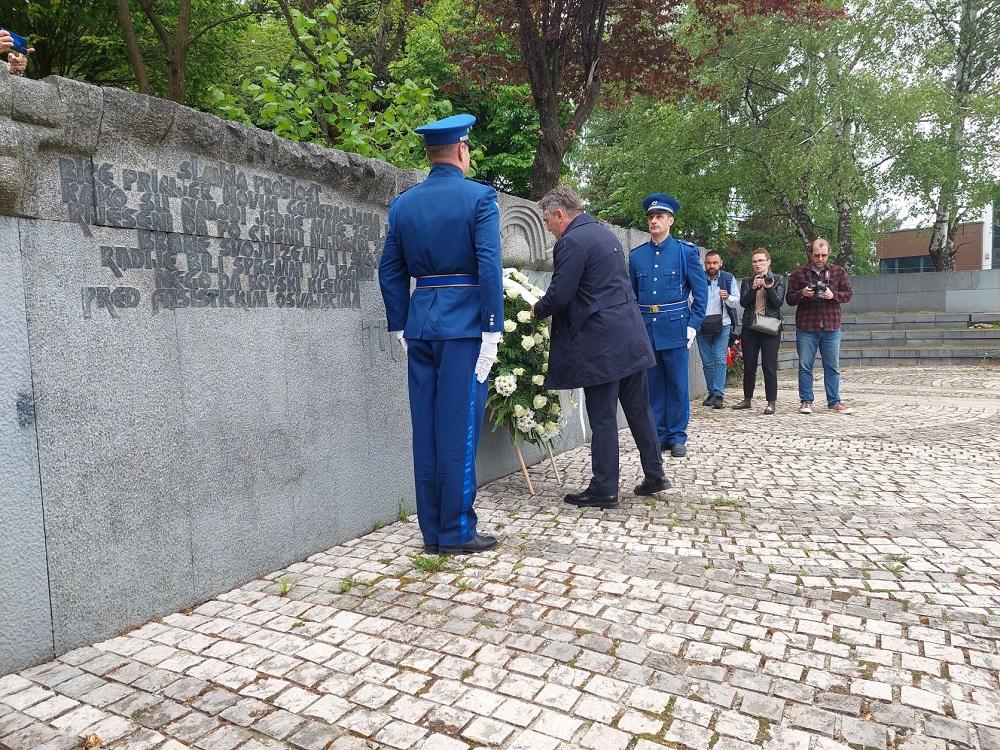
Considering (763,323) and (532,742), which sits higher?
(763,323)

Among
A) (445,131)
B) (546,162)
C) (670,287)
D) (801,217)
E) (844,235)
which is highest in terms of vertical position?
(801,217)

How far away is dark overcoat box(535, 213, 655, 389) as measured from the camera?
4.68m

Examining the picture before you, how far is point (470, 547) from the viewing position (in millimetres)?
3895

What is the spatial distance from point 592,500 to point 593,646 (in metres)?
2.04

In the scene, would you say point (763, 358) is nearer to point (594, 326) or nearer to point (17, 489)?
point (594, 326)

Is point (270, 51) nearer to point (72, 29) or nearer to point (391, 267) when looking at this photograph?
point (72, 29)

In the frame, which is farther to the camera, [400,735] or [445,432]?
[445,432]

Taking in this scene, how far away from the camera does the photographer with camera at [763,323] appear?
891 centimetres

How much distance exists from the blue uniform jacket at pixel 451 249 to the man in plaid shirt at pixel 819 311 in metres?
5.87

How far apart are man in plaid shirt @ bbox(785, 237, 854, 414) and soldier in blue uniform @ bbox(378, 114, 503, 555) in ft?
19.3

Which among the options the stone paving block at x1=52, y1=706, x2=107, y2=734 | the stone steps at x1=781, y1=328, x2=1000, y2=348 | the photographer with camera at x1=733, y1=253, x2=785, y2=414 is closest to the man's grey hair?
the stone paving block at x1=52, y1=706, x2=107, y2=734

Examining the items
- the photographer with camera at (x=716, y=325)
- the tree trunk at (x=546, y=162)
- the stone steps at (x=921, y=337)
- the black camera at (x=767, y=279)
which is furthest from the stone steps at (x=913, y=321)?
the tree trunk at (x=546, y=162)

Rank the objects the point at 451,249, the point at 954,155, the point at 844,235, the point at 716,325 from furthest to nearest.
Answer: the point at 844,235
the point at 954,155
the point at 716,325
the point at 451,249

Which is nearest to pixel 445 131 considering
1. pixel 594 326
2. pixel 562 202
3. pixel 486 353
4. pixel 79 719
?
pixel 486 353
